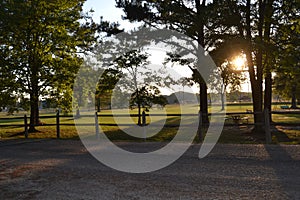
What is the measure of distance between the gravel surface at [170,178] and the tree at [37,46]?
8.48 metres

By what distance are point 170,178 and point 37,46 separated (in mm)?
14383

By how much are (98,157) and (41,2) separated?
1246cm

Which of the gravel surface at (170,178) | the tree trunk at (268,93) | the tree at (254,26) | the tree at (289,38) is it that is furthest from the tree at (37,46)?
the tree trunk at (268,93)

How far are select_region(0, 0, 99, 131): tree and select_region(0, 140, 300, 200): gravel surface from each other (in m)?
8.48

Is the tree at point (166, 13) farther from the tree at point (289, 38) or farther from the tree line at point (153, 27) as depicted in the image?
the tree at point (289, 38)

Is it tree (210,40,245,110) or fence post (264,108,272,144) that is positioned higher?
tree (210,40,245,110)

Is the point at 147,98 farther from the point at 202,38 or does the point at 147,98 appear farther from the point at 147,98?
the point at 202,38

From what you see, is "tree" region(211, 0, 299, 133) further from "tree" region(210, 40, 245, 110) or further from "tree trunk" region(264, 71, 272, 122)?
"tree trunk" region(264, 71, 272, 122)

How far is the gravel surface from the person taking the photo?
4.61m

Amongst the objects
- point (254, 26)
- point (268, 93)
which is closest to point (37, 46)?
point (254, 26)

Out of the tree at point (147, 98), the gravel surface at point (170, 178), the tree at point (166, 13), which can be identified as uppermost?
the tree at point (166, 13)

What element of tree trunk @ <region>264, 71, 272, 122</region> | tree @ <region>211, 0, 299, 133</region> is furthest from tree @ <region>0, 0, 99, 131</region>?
tree trunk @ <region>264, 71, 272, 122</region>

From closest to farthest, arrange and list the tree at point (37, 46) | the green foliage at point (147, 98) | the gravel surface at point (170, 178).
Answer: the gravel surface at point (170, 178)
the tree at point (37, 46)
the green foliage at point (147, 98)

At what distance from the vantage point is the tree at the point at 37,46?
50.7 ft
